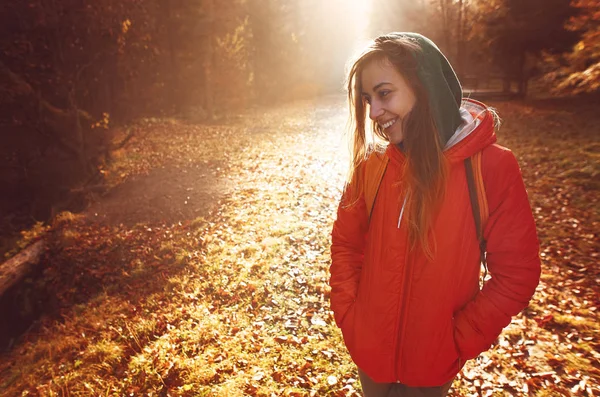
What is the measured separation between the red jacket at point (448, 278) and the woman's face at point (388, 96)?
14 cm

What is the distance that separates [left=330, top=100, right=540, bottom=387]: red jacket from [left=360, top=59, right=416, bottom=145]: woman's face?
14 cm

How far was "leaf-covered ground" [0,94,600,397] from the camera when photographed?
4254 mm

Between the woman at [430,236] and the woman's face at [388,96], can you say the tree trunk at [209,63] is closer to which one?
the woman's face at [388,96]

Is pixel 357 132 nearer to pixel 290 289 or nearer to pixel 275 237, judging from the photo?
pixel 290 289

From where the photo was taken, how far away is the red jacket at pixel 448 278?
1.76 meters

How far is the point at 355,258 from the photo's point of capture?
7.43 feet

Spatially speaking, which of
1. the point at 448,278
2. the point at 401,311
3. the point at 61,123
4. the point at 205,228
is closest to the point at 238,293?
the point at 205,228

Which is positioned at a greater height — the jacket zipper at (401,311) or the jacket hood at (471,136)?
the jacket hood at (471,136)

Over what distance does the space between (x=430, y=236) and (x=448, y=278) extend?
0.78 ft

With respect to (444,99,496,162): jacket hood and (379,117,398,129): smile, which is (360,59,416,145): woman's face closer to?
(379,117,398,129): smile

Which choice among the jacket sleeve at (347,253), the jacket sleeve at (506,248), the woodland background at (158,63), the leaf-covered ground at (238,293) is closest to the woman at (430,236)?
the jacket sleeve at (506,248)

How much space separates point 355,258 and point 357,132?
831mm

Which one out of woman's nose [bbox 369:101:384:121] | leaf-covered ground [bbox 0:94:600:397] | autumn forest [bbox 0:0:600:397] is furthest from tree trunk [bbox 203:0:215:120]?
woman's nose [bbox 369:101:384:121]

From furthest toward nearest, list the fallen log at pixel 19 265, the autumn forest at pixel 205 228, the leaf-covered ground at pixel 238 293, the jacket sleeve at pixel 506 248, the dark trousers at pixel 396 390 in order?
the fallen log at pixel 19 265
the autumn forest at pixel 205 228
the leaf-covered ground at pixel 238 293
the dark trousers at pixel 396 390
the jacket sleeve at pixel 506 248
